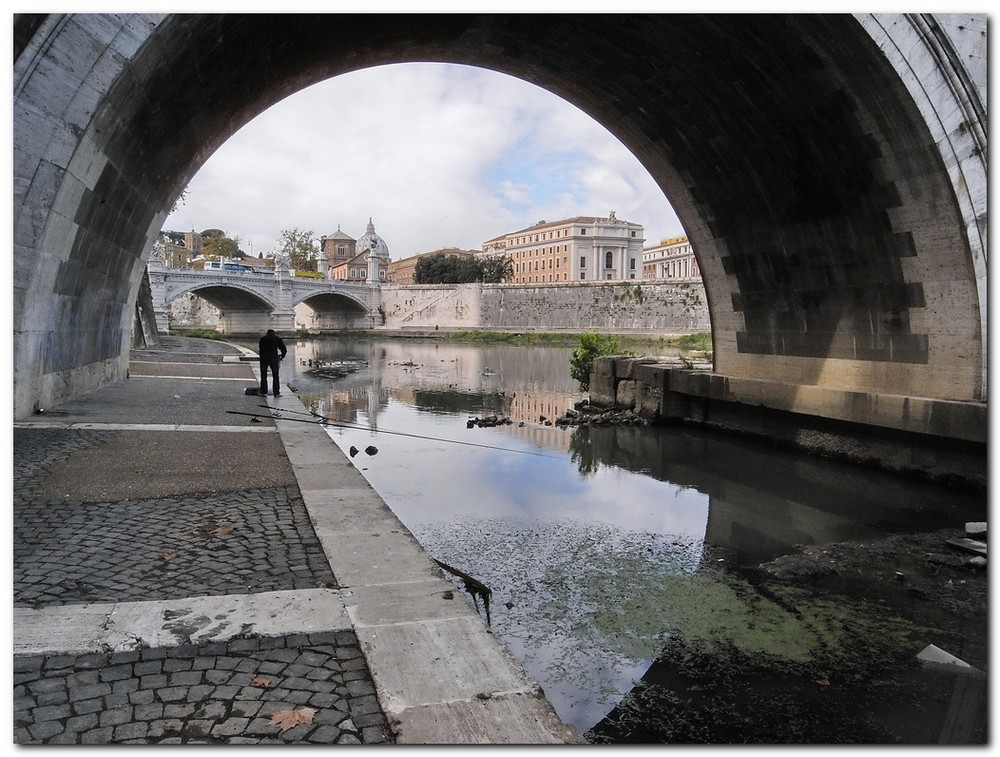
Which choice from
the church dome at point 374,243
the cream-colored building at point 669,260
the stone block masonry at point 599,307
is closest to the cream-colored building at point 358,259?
the church dome at point 374,243

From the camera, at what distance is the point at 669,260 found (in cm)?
10194

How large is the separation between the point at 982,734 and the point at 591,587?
2.47 m

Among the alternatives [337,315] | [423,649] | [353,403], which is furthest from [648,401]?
[337,315]

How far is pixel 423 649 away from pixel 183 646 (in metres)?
0.95

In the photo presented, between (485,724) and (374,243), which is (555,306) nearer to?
(374,243)

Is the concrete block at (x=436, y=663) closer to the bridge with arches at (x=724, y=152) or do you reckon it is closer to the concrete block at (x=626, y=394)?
the bridge with arches at (x=724, y=152)

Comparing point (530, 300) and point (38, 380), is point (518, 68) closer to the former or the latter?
point (38, 380)

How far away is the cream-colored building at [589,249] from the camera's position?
3748 inches

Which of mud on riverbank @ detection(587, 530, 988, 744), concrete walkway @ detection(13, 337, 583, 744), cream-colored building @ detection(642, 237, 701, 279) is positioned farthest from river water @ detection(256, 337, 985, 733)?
cream-colored building @ detection(642, 237, 701, 279)

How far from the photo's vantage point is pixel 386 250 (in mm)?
97188

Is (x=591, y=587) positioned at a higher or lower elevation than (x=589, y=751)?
lower

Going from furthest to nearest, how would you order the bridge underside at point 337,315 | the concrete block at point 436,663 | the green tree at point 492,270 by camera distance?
the green tree at point 492,270
the bridge underside at point 337,315
the concrete block at point 436,663

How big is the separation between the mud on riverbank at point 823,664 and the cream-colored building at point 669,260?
9129cm

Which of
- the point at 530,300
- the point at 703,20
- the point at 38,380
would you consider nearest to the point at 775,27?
the point at 703,20
